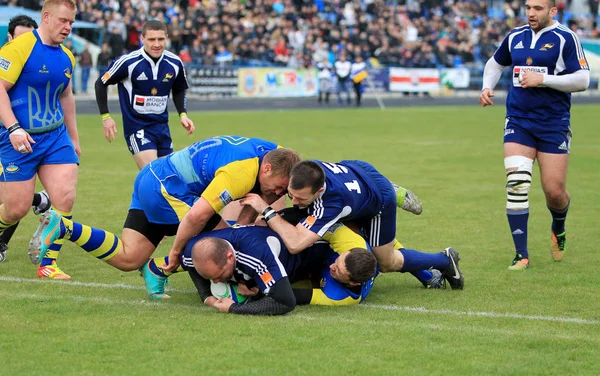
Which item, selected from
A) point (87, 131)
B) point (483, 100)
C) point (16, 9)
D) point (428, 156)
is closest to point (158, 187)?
point (483, 100)

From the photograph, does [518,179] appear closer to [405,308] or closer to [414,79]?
[405,308]

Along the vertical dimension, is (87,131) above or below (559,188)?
below

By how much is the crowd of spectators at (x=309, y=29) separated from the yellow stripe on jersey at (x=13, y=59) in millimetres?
26444

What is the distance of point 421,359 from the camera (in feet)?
16.7

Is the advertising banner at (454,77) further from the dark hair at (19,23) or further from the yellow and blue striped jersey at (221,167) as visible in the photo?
the yellow and blue striped jersey at (221,167)

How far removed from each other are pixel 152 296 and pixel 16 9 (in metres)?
29.6

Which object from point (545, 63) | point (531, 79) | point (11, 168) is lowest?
point (11, 168)

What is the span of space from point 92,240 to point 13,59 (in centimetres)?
171

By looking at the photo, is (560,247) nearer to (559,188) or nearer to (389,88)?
(559,188)

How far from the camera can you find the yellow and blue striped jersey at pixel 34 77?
730 cm

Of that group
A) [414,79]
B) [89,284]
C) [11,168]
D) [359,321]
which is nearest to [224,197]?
[359,321]

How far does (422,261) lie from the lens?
23.3 feet

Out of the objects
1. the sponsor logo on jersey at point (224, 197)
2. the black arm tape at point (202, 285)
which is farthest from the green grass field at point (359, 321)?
the sponsor logo on jersey at point (224, 197)

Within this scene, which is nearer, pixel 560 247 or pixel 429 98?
pixel 560 247
